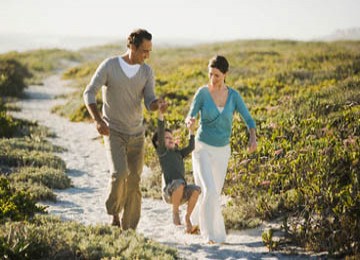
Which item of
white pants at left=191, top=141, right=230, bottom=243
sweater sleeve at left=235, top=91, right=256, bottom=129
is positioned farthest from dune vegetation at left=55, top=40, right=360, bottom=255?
sweater sleeve at left=235, top=91, right=256, bottom=129

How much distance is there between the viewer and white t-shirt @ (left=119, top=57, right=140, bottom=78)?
587 cm

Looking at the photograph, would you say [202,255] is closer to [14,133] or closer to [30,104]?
[14,133]

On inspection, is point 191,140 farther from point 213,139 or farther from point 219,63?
point 219,63

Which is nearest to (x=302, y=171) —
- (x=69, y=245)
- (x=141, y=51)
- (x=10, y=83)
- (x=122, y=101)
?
(x=122, y=101)

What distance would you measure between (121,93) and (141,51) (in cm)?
60

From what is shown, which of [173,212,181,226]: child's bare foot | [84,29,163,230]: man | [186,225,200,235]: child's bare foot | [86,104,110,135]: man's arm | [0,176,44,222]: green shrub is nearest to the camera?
[86,104,110,135]: man's arm

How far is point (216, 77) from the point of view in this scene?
614cm

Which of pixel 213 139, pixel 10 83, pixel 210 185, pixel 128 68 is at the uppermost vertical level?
pixel 128 68

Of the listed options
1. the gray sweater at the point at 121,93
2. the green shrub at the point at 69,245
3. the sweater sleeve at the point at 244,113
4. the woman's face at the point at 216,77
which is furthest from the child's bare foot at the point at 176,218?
the woman's face at the point at 216,77

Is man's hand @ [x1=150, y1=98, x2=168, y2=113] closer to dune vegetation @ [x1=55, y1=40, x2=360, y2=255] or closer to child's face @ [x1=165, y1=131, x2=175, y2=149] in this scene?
child's face @ [x1=165, y1=131, x2=175, y2=149]

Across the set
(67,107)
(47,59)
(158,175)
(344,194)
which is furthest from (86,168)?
(47,59)

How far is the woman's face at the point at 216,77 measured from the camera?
19.9 ft

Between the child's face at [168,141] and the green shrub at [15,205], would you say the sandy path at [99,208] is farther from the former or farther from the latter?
the child's face at [168,141]

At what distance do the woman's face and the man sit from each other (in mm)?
821
